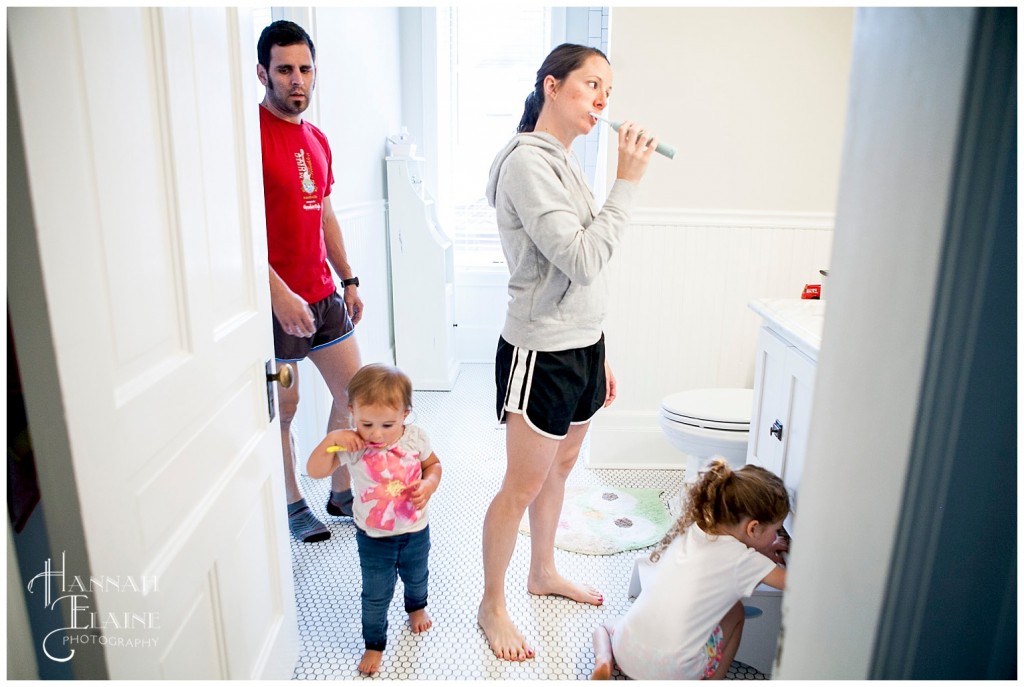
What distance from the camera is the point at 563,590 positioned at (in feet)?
6.06

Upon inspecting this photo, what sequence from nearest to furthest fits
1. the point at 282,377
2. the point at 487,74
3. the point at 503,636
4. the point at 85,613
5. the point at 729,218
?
the point at 85,613 < the point at 282,377 < the point at 503,636 < the point at 729,218 < the point at 487,74

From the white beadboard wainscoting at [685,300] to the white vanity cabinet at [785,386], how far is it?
29.4 inches

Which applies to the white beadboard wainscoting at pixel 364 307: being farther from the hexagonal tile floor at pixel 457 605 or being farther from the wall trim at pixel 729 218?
the wall trim at pixel 729 218

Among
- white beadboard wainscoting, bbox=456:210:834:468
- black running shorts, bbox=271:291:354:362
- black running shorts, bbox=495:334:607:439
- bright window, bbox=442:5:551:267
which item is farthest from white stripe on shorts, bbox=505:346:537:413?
bright window, bbox=442:5:551:267

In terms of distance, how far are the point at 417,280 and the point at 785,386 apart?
220cm

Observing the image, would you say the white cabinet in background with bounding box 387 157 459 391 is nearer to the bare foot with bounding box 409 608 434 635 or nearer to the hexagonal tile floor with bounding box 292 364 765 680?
the hexagonal tile floor with bounding box 292 364 765 680

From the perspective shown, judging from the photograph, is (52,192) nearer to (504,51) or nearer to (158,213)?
(158,213)

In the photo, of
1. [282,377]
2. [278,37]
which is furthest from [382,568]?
[278,37]

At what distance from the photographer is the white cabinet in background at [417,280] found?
343 centimetres

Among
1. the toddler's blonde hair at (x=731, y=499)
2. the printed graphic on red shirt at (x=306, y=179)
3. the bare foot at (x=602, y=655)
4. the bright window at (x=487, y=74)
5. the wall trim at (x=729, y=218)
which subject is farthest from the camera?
the bright window at (x=487, y=74)

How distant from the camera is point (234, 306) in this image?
114 centimetres

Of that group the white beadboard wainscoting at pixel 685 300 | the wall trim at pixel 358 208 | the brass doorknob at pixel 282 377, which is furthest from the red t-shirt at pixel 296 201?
the white beadboard wainscoting at pixel 685 300

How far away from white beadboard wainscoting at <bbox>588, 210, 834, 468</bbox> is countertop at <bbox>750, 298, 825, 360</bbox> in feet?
2.42

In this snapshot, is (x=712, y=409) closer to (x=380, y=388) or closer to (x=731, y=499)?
(x=731, y=499)
